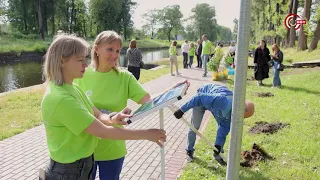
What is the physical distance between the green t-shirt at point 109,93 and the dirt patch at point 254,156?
2.88 meters

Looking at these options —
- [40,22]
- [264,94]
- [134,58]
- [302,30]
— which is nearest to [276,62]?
[264,94]

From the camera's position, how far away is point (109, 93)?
2445mm

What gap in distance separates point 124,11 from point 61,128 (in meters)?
74.9

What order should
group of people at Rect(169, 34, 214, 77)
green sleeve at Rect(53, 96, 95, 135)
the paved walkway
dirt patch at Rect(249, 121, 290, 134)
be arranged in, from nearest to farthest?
green sleeve at Rect(53, 96, 95, 135), the paved walkway, dirt patch at Rect(249, 121, 290, 134), group of people at Rect(169, 34, 214, 77)

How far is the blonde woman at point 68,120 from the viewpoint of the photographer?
1.77m

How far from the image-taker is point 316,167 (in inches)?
179

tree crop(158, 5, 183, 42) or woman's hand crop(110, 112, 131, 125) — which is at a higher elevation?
tree crop(158, 5, 183, 42)

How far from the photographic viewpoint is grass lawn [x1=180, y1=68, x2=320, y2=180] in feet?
14.4

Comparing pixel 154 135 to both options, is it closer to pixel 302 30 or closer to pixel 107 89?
pixel 107 89

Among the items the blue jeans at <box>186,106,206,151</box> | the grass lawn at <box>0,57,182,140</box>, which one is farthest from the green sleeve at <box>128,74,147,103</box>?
the grass lawn at <box>0,57,182,140</box>

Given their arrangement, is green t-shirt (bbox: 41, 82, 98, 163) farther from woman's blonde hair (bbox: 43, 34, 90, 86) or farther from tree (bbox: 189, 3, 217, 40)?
tree (bbox: 189, 3, 217, 40)

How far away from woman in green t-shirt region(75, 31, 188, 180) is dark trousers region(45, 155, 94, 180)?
41 cm

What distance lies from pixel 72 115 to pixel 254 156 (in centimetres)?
389

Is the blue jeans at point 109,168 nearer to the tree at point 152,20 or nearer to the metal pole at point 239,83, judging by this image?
the metal pole at point 239,83
